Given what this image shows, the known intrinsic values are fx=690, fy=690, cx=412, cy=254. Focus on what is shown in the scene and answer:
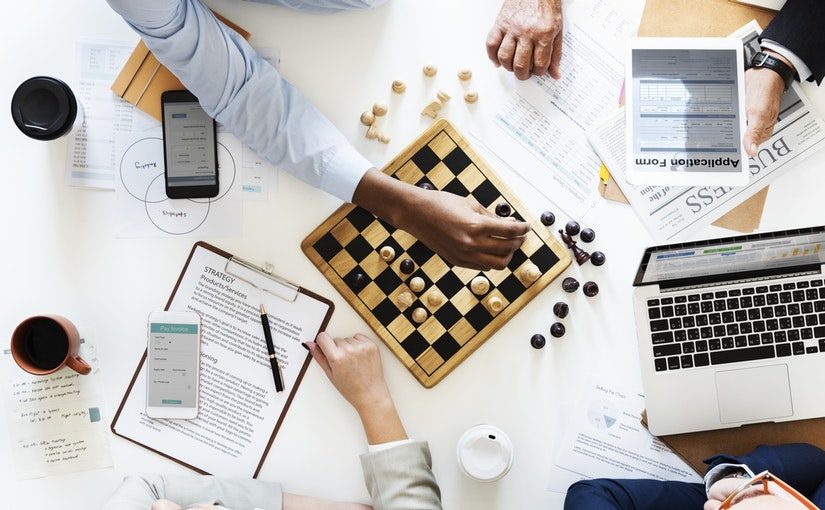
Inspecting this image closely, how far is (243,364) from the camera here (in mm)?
1439

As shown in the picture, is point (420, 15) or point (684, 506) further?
point (420, 15)

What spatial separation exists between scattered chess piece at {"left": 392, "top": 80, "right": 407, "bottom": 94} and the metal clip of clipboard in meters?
0.45

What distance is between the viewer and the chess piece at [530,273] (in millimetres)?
1402

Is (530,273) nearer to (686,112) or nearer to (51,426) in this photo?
(686,112)

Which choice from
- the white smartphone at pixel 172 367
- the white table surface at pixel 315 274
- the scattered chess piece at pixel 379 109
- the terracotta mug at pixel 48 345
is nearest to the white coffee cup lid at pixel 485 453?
the white table surface at pixel 315 274

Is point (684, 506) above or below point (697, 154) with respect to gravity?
below

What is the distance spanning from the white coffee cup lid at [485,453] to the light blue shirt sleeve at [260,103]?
1.78ft

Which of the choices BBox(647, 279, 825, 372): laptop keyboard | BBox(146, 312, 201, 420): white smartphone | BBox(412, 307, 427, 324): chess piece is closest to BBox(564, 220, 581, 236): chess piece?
BBox(647, 279, 825, 372): laptop keyboard

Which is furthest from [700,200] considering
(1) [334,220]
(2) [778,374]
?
(1) [334,220]

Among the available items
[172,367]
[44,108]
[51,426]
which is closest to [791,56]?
[172,367]

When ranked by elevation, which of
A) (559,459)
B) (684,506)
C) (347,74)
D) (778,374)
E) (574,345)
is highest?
(347,74)

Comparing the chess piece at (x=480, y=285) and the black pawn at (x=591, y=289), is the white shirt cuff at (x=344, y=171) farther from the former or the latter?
the black pawn at (x=591, y=289)

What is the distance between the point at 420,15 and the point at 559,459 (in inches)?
38.6

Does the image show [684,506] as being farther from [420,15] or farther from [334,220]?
[420,15]
